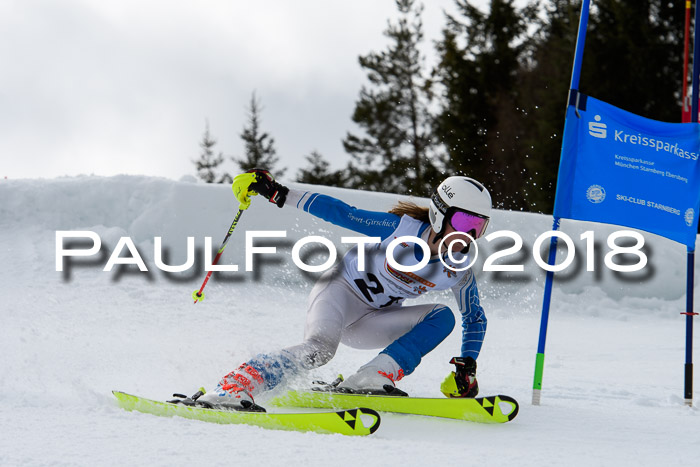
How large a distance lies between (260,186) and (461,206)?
1057 mm

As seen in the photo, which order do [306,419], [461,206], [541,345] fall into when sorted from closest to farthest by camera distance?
[306,419], [461,206], [541,345]

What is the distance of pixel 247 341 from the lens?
6.57 meters

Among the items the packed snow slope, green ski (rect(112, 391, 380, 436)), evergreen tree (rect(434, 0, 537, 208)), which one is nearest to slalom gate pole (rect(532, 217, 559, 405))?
the packed snow slope

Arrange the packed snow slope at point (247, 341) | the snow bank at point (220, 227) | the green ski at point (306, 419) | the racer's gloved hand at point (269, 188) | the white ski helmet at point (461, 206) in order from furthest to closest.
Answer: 1. the snow bank at point (220, 227)
2. the racer's gloved hand at point (269, 188)
3. the white ski helmet at point (461, 206)
4. the green ski at point (306, 419)
5. the packed snow slope at point (247, 341)

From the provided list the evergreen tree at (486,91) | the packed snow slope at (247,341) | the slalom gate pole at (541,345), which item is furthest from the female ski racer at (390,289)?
the evergreen tree at (486,91)

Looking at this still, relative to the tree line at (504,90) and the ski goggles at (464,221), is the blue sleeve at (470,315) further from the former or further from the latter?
the tree line at (504,90)

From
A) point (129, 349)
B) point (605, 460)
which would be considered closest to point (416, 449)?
point (605, 460)

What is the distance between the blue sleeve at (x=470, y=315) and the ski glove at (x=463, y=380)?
6cm

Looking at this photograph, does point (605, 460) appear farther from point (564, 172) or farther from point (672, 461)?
point (564, 172)

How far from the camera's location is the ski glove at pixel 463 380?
13.0 ft

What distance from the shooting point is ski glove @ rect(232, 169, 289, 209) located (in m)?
3.87

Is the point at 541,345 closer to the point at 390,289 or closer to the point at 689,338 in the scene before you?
the point at 689,338

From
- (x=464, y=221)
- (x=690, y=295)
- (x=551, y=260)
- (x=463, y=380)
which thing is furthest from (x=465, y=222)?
(x=690, y=295)

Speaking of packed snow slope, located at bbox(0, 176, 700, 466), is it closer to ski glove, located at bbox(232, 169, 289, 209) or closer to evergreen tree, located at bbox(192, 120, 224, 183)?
ski glove, located at bbox(232, 169, 289, 209)
